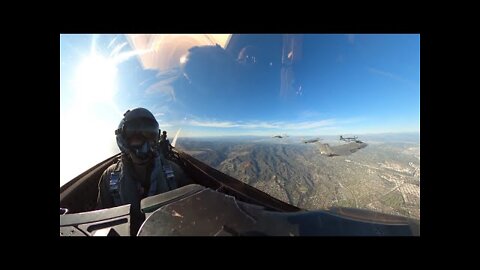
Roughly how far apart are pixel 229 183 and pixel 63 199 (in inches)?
70.2

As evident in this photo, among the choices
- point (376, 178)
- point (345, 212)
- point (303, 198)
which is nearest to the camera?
point (345, 212)


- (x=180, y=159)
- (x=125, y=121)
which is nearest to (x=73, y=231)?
(x=125, y=121)

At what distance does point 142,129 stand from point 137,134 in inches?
3.1

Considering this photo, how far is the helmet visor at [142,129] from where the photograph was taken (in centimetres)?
292

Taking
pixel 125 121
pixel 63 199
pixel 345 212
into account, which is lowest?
pixel 63 199

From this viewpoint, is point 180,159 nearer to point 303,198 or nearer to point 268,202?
point 268,202

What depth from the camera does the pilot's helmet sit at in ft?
9.53

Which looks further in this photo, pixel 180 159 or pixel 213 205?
pixel 180 159

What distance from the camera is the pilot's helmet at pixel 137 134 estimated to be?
114 inches

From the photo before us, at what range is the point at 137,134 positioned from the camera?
293cm

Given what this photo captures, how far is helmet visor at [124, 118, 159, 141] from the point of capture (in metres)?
2.92

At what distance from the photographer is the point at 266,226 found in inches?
54.8

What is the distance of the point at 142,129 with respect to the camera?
2.94 meters

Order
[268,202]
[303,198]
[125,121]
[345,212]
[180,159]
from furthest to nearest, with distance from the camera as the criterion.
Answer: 1. [303,198]
2. [180,159]
3. [125,121]
4. [268,202]
5. [345,212]
